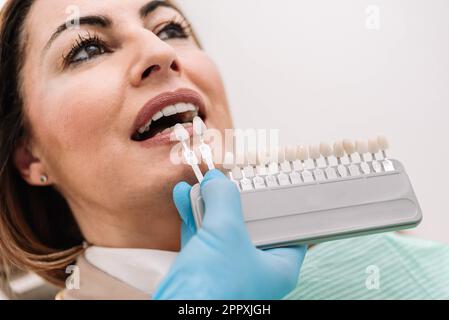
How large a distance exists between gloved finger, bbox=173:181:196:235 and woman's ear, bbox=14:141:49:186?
1.19 ft

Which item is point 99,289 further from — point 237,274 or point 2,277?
point 2,277

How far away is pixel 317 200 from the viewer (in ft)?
2.47

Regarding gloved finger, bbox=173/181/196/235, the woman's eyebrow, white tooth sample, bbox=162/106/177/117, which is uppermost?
the woman's eyebrow

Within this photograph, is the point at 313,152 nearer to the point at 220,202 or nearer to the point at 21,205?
the point at 220,202

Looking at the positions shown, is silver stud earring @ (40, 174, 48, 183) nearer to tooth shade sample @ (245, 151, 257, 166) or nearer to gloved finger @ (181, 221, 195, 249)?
gloved finger @ (181, 221, 195, 249)

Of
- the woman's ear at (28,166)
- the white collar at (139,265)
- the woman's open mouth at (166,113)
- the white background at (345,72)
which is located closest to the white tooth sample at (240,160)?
the woman's open mouth at (166,113)

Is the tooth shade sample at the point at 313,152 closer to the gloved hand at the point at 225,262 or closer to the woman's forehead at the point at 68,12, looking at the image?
the gloved hand at the point at 225,262

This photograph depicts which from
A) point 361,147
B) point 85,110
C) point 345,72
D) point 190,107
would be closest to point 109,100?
point 85,110

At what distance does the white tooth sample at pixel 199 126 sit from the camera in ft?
2.75

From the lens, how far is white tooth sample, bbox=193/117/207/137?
2.75 feet

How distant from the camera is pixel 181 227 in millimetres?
892

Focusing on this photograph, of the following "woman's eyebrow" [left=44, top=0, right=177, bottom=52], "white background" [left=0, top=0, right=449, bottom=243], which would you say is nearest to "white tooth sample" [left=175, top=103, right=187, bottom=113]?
"woman's eyebrow" [left=44, top=0, right=177, bottom=52]

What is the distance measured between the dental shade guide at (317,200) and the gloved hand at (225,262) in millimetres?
33

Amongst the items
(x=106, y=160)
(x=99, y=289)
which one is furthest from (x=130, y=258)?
(x=106, y=160)
